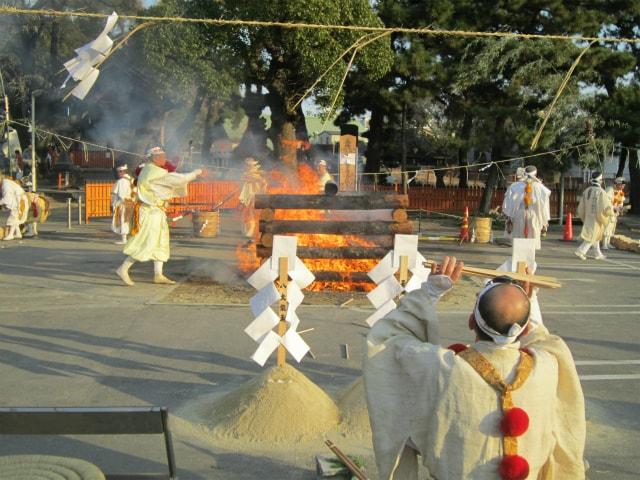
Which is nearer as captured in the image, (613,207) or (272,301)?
(272,301)

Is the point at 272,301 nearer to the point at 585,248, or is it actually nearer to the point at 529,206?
the point at 529,206

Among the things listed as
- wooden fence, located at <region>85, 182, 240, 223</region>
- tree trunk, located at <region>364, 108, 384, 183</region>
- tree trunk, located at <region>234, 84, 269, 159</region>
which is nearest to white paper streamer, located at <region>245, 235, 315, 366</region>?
wooden fence, located at <region>85, 182, 240, 223</region>

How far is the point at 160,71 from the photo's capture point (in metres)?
22.2

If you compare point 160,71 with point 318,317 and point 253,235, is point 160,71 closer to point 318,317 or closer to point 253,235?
point 253,235

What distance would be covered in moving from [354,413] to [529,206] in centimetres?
883

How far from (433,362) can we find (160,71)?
21.1 m

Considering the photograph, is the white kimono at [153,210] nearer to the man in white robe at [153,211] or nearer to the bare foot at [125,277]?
the man in white robe at [153,211]

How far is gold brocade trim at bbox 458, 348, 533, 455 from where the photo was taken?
8.25 ft

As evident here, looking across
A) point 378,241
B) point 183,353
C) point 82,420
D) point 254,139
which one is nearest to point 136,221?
point 378,241

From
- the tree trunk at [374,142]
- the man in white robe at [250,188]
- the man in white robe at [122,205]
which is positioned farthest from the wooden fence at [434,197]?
the man in white robe at [122,205]

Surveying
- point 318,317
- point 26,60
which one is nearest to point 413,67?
point 318,317

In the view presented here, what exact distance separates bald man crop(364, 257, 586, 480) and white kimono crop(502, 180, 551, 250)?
10.8 metres

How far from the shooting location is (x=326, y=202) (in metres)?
10.4

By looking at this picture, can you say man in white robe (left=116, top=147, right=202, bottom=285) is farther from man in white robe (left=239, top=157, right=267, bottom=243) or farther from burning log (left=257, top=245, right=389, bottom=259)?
man in white robe (left=239, top=157, right=267, bottom=243)
